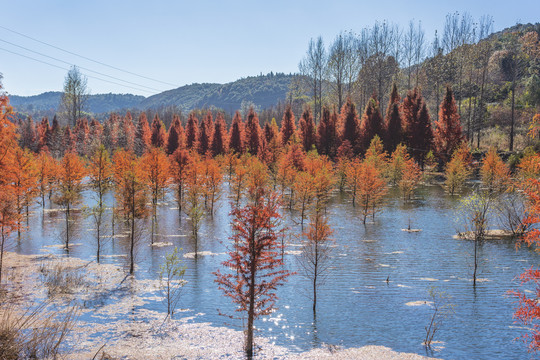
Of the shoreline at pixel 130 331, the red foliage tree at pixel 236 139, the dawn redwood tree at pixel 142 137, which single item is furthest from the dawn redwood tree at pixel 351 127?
the shoreline at pixel 130 331

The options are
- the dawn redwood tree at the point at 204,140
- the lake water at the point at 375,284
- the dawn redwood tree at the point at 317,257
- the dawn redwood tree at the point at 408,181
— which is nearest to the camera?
the lake water at the point at 375,284

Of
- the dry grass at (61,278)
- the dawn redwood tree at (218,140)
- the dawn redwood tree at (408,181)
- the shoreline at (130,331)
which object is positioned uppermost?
the dawn redwood tree at (218,140)

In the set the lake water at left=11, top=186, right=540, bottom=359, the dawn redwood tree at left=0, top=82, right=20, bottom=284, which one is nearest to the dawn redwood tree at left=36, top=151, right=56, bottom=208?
the lake water at left=11, top=186, right=540, bottom=359

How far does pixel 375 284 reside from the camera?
28.7 meters

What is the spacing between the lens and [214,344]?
2072cm

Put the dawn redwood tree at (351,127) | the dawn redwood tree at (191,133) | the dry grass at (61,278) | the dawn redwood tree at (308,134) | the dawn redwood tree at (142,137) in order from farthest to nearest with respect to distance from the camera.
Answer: the dawn redwood tree at (191,133), the dawn redwood tree at (142,137), the dawn redwood tree at (308,134), the dawn redwood tree at (351,127), the dry grass at (61,278)

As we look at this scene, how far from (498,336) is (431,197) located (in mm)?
42272

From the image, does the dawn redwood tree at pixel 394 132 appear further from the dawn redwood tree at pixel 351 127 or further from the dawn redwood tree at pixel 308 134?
the dawn redwood tree at pixel 308 134

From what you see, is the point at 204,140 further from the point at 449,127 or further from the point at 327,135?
the point at 449,127

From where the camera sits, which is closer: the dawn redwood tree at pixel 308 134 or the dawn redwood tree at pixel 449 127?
the dawn redwood tree at pixel 449 127

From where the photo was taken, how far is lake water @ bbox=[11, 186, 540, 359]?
21578 mm

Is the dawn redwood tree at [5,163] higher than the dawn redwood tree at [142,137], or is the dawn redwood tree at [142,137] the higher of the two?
the dawn redwood tree at [142,137]

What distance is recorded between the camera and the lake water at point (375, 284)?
21.6 m

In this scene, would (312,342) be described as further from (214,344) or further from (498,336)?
(498,336)
